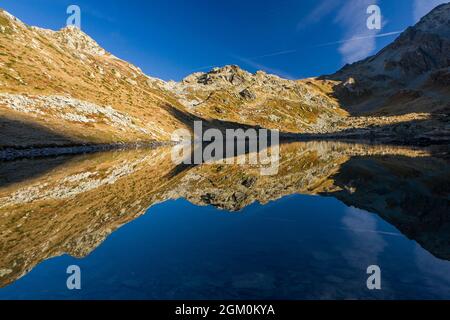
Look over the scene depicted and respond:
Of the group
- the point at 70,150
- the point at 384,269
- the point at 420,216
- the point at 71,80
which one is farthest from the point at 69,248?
the point at 71,80

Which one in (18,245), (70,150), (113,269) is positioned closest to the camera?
(113,269)

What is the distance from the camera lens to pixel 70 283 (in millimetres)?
15109

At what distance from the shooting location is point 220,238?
22531mm

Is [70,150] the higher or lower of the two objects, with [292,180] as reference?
higher

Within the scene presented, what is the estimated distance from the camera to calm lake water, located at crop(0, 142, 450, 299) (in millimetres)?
14859

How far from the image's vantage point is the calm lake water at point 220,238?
14859 millimetres

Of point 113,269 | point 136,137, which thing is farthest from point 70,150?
point 113,269

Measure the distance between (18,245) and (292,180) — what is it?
37.7m

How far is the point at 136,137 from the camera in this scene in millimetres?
119375
